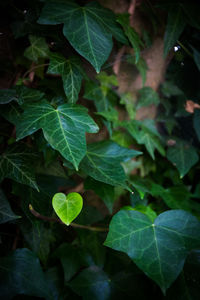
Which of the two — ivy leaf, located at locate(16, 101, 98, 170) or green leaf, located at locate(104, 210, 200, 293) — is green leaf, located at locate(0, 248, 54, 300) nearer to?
green leaf, located at locate(104, 210, 200, 293)

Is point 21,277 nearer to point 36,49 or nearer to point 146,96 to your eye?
point 36,49

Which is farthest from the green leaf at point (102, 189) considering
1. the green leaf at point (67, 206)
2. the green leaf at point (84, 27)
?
the green leaf at point (84, 27)

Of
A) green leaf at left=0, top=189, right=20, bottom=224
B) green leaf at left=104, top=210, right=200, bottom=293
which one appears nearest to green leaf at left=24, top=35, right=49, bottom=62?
green leaf at left=0, top=189, right=20, bottom=224

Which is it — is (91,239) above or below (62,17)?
below

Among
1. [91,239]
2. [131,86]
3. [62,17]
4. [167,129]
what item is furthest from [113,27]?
[91,239]

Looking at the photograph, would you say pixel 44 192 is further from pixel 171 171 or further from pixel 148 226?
pixel 171 171

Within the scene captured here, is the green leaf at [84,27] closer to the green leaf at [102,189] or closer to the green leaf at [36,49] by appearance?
the green leaf at [36,49]

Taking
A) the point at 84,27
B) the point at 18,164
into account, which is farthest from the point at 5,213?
the point at 84,27
